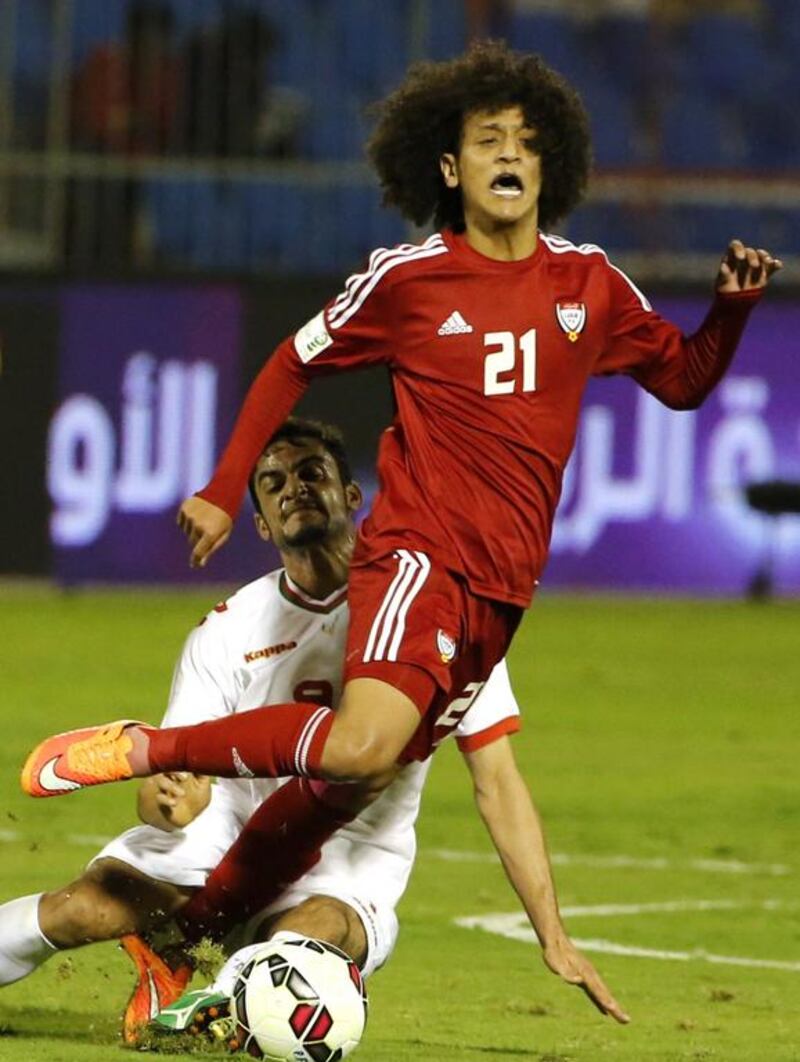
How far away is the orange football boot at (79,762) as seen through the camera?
16.9 ft

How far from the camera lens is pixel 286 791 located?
211 inches

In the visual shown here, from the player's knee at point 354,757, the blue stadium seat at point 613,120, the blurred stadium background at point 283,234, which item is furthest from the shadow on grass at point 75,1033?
the blue stadium seat at point 613,120

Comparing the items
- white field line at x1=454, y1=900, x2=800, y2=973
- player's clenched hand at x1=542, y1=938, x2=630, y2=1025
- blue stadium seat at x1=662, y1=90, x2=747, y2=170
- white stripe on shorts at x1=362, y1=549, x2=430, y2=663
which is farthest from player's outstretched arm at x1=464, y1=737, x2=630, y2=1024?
blue stadium seat at x1=662, y1=90, x2=747, y2=170

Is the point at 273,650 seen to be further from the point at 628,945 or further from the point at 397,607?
the point at 628,945

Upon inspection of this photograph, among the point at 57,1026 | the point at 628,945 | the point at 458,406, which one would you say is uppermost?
the point at 458,406

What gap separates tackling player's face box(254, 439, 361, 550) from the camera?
561cm

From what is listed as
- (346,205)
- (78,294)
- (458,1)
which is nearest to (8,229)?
(78,294)

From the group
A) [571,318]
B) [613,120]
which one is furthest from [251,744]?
[613,120]

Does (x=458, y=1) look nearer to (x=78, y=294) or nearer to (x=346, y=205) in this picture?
(x=346, y=205)

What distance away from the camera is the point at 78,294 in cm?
1792

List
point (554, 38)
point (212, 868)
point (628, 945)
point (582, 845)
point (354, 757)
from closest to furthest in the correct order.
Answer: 1. point (354, 757)
2. point (212, 868)
3. point (628, 945)
4. point (582, 845)
5. point (554, 38)

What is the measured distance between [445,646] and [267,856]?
617 mm

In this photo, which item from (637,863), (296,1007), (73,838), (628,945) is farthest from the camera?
(73,838)

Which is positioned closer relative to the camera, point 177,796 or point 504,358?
point 177,796
